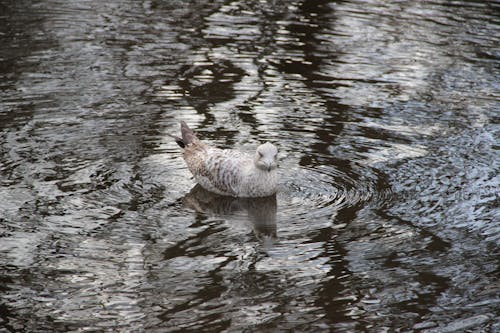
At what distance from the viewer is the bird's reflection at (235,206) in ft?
28.1

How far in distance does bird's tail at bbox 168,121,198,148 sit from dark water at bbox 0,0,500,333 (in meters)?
0.26

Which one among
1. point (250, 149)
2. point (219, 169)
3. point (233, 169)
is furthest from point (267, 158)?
point (250, 149)

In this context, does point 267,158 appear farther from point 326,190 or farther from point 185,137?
point 185,137

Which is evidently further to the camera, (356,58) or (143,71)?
(356,58)

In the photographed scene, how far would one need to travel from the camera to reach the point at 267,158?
893cm

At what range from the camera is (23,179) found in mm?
9109

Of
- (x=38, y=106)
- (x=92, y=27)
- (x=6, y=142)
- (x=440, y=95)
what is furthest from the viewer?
(x=92, y=27)

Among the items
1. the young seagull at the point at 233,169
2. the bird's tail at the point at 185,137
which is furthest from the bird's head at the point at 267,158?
the bird's tail at the point at 185,137

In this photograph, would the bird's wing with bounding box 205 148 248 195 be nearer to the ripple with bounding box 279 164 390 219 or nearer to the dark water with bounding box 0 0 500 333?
the dark water with bounding box 0 0 500 333

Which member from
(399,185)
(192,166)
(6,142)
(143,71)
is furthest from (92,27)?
(399,185)

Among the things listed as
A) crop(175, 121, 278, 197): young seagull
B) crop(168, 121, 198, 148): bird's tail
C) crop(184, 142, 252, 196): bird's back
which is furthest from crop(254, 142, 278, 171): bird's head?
crop(168, 121, 198, 148): bird's tail

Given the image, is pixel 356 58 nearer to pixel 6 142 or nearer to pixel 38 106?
pixel 38 106

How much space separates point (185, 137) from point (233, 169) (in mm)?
935

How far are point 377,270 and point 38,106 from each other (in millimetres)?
5608
